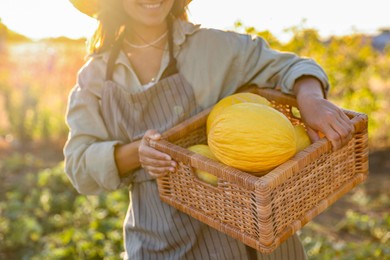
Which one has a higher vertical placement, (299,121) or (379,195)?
(299,121)

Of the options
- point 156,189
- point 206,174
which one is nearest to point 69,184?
point 156,189

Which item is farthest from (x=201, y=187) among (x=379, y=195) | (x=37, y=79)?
(x=37, y=79)

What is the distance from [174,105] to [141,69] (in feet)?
0.69

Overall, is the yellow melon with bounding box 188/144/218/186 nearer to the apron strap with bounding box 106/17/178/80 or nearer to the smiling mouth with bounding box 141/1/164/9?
the apron strap with bounding box 106/17/178/80

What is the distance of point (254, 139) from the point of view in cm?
162

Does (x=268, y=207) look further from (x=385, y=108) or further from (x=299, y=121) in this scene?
(x=385, y=108)

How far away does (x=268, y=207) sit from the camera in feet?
4.82

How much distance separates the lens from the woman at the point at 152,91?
2008 millimetres

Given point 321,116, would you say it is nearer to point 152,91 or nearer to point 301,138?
point 301,138

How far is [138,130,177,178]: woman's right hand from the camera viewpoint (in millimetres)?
1760

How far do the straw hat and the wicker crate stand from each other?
0.65m

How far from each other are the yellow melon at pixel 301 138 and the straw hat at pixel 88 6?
717 millimetres

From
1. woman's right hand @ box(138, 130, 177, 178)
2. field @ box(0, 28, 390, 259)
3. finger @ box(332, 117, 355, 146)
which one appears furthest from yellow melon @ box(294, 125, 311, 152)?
field @ box(0, 28, 390, 259)

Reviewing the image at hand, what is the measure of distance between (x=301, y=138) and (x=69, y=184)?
374 cm
